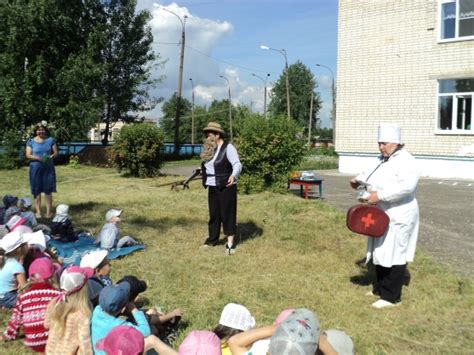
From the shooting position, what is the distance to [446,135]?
18.3 m

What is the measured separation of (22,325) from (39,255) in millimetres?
1003

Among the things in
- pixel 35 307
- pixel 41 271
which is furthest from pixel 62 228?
pixel 35 307

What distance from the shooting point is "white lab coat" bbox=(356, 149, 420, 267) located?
4750 mm

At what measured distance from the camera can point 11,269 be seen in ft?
15.4

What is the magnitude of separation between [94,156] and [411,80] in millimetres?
15856

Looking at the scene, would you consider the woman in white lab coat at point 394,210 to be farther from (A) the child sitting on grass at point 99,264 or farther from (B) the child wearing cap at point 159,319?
(A) the child sitting on grass at point 99,264

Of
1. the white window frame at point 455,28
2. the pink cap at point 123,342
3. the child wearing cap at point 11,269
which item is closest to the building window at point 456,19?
the white window frame at point 455,28

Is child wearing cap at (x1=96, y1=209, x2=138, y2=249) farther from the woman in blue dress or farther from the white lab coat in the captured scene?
the white lab coat

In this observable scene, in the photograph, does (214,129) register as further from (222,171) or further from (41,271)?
(41,271)

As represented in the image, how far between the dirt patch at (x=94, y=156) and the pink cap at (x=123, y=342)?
22.7 m

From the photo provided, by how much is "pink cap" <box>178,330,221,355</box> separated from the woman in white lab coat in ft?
7.84

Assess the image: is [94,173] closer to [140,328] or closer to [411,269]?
[411,269]

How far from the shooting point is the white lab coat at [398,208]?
475 centimetres

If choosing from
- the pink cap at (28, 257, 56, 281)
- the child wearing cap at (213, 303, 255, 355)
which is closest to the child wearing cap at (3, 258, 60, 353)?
the pink cap at (28, 257, 56, 281)
